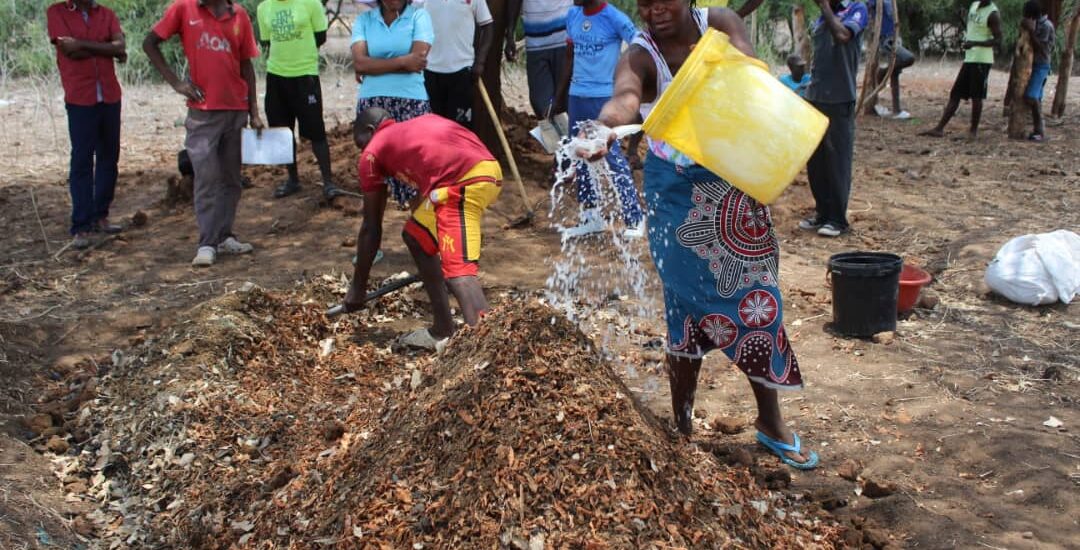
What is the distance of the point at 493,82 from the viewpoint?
22.4 ft

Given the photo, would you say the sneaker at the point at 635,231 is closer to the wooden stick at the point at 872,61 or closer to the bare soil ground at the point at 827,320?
the bare soil ground at the point at 827,320

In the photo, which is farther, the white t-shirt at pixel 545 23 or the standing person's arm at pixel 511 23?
the standing person's arm at pixel 511 23

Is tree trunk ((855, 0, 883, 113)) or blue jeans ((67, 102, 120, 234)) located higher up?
tree trunk ((855, 0, 883, 113))

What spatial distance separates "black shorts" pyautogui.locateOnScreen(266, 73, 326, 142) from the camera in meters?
6.25

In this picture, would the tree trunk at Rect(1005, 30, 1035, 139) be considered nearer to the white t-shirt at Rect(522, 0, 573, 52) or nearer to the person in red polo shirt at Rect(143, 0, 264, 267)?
the white t-shirt at Rect(522, 0, 573, 52)

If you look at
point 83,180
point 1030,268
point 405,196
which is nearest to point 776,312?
point 1030,268

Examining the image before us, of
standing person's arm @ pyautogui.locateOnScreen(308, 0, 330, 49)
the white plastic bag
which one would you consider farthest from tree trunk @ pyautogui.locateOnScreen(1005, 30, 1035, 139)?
standing person's arm @ pyautogui.locateOnScreen(308, 0, 330, 49)

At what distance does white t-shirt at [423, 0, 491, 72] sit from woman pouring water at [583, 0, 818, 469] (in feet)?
9.78

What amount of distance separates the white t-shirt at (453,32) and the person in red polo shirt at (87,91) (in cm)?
190

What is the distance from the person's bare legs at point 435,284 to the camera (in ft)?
13.6

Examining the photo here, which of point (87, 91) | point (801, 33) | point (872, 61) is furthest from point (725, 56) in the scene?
point (801, 33)

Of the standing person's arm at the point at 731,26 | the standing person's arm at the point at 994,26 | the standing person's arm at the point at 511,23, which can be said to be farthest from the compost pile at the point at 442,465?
the standing person's arm at the point at 994,26

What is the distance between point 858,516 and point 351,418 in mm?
1672

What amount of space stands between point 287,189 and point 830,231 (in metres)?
3.69
